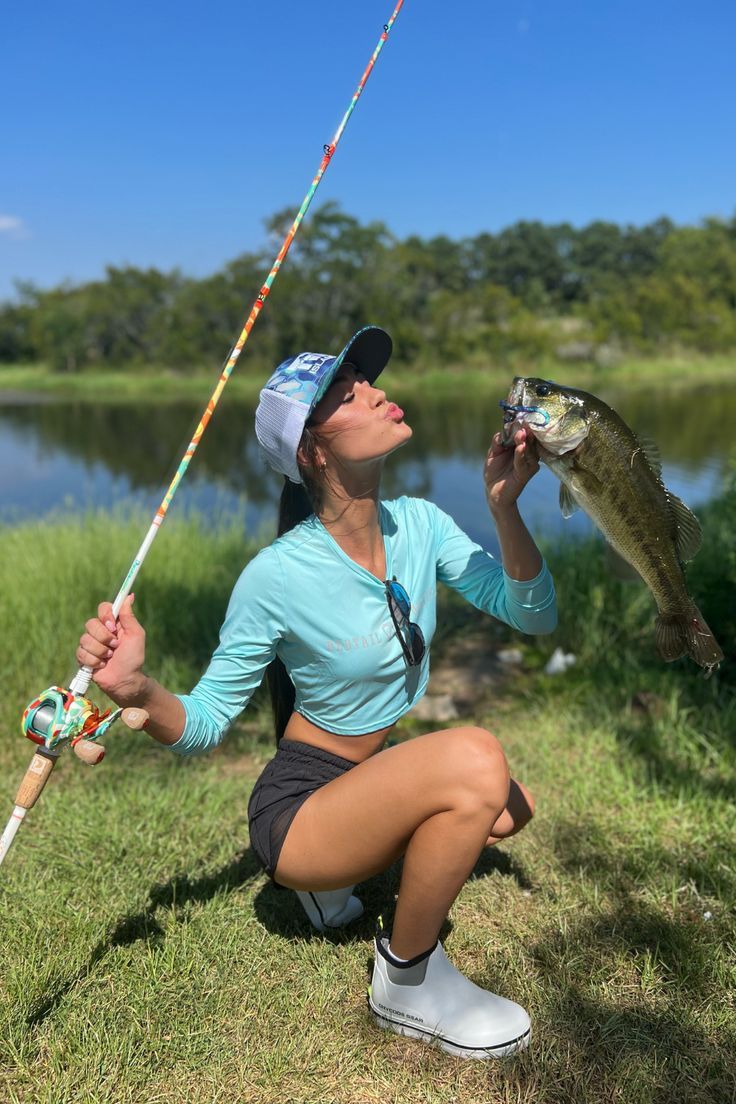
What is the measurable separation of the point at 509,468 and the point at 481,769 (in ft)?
2.54

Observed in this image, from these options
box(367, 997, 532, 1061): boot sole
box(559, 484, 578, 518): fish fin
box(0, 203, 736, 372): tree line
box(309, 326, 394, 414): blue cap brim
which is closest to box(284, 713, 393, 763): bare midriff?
box(367, 997, 532, 1061): boot sole

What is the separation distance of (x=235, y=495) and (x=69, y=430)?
1521cm

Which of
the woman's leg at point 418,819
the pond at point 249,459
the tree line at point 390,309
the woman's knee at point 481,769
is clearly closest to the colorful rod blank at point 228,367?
the woman's leg at point 418,819

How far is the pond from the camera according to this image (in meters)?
11.4

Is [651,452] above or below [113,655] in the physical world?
above

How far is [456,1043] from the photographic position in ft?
6.72

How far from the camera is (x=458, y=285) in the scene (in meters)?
54.3

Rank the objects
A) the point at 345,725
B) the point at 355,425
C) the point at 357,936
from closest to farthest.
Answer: the point at 355,425 < the point at 345,725 < the point at 357,936

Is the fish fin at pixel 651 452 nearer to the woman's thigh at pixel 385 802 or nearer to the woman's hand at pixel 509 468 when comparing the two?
the woman's hand at pixel 509 468

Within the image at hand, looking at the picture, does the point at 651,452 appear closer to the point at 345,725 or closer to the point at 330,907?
the point at 345,725

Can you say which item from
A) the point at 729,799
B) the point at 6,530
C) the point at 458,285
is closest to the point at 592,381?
the point at 458,285

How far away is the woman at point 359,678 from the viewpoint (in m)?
1.96

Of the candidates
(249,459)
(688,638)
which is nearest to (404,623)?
(688,638)

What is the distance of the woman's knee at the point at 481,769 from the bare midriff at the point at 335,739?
1.34ft
